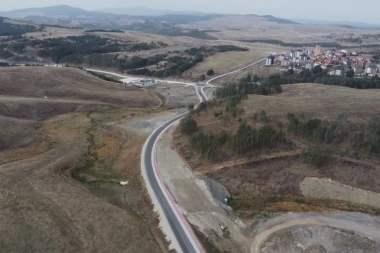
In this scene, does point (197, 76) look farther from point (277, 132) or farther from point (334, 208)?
point (334, 208)

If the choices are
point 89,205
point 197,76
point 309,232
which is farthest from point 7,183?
point 197,76

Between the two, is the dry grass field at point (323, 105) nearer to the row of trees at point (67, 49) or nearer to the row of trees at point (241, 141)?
the row of trees at point (241, 141)

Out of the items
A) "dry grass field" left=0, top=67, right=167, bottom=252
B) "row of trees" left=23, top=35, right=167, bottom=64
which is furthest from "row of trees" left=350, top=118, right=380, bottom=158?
"row of trees" left=23, top=35, right=167, bottom=64


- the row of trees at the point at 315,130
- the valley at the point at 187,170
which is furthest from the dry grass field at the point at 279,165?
the row of trees at the point at 315,130

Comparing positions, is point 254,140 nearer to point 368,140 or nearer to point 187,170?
point 187,170

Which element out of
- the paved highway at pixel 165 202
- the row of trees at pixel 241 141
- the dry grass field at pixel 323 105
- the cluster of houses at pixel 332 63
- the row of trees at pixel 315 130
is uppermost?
the cluster of houses at pixel 332 63

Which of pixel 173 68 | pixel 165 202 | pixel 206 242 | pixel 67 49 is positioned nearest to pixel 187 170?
pixel 165 202

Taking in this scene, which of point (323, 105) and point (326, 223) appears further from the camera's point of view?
point (323, 105)

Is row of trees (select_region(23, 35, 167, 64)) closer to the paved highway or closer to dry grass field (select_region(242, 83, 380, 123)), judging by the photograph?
dry grass field (select_region(242, 83, 380, 123))
